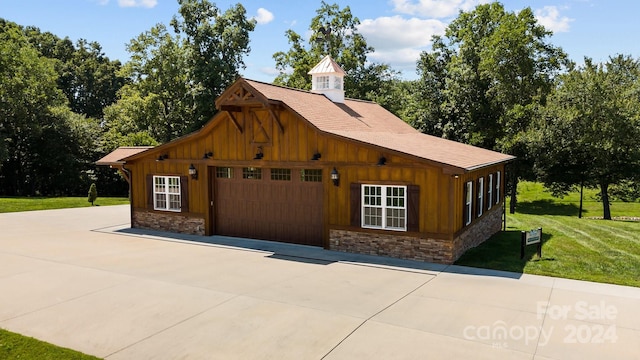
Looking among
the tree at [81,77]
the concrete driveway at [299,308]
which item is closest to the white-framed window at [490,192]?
the concrete driveway at [299,308]

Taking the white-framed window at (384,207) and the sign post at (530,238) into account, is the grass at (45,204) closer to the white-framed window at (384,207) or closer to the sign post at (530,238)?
the white-framed window at (384,207)

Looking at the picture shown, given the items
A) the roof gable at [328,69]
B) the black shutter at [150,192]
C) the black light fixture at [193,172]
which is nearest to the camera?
the black light fixture at [193,172]

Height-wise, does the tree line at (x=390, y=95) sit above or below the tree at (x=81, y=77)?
below

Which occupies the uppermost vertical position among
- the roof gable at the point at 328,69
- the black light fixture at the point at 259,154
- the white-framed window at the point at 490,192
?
the roof gable at the point at 328,69

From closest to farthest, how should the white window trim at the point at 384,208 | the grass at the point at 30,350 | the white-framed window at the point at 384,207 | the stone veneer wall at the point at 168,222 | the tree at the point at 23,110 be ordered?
the grass at the point at 30,350 → the white window trim at the point at 384,208 → the white-framed window at the point at 384,207 → the stone veneer wall at the point at 168,222 → the tree at the point at 23,110

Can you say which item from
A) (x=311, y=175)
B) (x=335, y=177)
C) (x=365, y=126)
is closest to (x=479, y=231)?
(x=335, y=177)

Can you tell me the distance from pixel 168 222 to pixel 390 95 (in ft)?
79.9

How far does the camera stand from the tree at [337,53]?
117ft

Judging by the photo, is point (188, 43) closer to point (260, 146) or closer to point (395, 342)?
point (260, 146)

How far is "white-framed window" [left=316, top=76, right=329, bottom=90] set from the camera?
63.4 feet

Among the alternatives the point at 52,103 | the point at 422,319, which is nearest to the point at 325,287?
the point at 422,319

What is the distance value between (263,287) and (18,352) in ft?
15.0

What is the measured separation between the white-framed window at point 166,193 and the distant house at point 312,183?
0.04 meters

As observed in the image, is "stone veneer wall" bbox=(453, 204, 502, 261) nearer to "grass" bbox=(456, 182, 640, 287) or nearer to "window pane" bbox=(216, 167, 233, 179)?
"grass" bbox=(456, 182, 640, 287)
